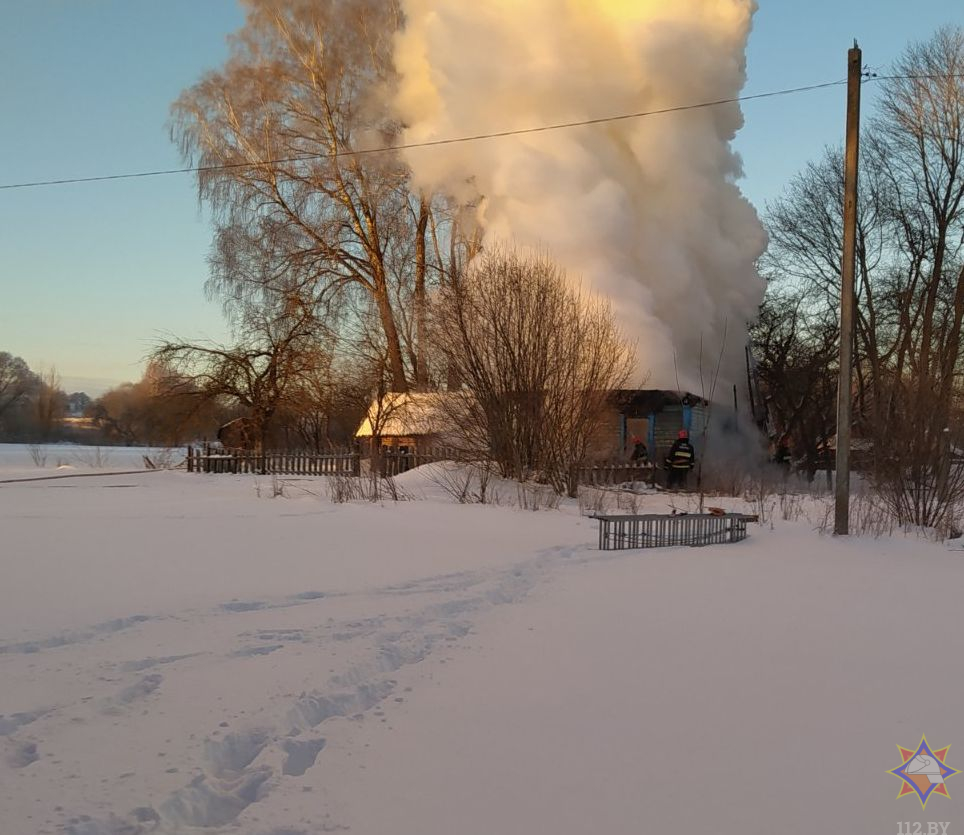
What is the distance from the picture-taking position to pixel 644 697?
15.3ft

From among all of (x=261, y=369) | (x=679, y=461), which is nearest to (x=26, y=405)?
(x=261, y=369)

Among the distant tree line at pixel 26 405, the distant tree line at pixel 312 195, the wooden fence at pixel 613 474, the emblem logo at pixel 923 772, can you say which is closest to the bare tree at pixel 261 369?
the distant tree line at pixel 312 195

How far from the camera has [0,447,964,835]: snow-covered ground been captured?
3266mm

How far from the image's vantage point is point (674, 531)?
1224 centimetres

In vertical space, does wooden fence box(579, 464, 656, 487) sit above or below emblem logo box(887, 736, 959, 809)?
above

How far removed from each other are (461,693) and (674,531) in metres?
7.98

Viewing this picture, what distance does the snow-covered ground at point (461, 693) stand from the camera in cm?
327

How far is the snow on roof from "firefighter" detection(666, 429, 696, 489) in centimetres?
547

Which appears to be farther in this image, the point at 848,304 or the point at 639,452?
the point at 639,452

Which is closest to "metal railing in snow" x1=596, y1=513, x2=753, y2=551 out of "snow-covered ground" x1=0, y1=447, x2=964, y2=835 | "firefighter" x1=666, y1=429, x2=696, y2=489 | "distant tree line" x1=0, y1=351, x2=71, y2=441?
"snow-covered ground" x1=0, y1=447, x2=964, y2=835

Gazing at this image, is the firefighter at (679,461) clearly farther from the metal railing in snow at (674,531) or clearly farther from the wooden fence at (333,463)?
the metal railing in snow at (674,531)

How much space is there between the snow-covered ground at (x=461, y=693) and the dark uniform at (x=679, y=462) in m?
11.4

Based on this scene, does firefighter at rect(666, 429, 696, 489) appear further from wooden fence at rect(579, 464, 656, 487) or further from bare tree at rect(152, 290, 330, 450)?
bare tree at rect(152, 290, 330, 450)

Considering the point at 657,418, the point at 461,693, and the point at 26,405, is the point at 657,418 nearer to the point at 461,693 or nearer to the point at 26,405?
the point at 461,693
